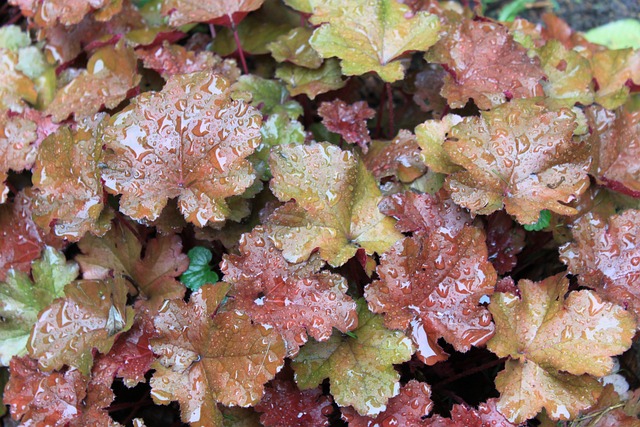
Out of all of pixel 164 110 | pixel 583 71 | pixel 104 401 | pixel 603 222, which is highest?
pixel 164 110

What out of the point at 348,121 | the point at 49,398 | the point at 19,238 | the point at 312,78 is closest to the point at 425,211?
the point at 348,121

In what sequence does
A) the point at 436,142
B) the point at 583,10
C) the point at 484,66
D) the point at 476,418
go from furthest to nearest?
the point at 583,10 → the point at 484,66 → the point at 436,142 → the point at 476,418

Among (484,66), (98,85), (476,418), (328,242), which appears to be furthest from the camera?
(98,85)

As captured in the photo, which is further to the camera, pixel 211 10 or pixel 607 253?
pixel 211 10

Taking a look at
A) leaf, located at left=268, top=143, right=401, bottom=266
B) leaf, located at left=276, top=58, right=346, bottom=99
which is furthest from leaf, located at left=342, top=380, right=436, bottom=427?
leaf, located at left=276, top=58, right=346, bottom=99

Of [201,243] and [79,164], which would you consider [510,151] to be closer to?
[201,243]

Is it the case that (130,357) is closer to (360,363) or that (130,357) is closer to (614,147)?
(360,363)

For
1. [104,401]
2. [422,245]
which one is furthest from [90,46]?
[422,245]

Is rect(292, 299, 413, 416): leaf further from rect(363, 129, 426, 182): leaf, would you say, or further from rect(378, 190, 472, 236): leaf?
rect(363, 129, 426, 182): leaf
